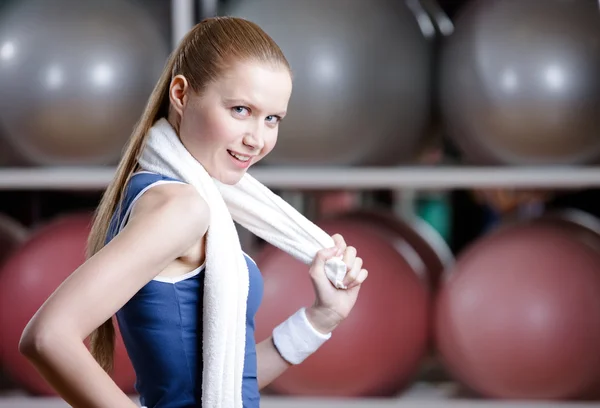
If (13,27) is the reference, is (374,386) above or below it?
below

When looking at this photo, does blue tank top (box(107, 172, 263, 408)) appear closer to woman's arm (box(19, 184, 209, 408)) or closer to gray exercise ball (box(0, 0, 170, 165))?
woman's arm (box(19, 184, 209, 408))

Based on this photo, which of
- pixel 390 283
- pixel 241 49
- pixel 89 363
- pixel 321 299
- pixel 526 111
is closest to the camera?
pixel 89 363

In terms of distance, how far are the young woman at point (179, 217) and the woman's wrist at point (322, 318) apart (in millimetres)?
123

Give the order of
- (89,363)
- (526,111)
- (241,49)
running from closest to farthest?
(89,363) → (241,49) → (526,111)

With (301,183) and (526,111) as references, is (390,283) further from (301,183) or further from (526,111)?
(526,111)

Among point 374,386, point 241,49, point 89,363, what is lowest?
point 374,386

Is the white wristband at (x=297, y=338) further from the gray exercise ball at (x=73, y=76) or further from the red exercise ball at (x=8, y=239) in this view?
the red exercise ball at (x=8, y=239)

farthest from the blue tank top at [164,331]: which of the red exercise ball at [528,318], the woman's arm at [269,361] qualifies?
the red exercise ball at [528,318]

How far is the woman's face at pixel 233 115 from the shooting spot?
3.16 ft

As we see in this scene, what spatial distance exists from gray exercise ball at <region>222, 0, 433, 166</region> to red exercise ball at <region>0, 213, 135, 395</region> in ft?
1.52

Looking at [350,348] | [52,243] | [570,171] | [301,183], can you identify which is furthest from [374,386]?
[52,243]

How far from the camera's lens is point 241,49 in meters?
0.97

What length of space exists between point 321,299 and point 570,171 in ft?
2.76

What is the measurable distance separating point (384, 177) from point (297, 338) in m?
0.69
